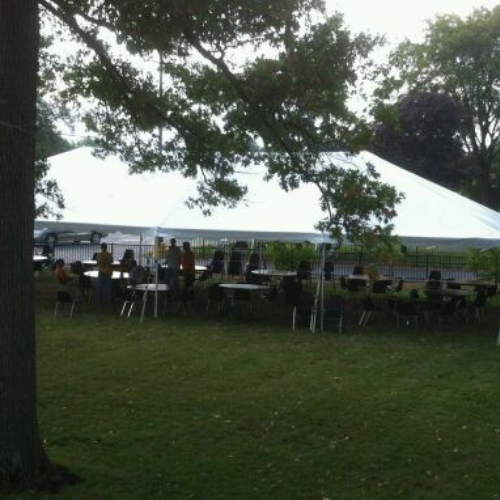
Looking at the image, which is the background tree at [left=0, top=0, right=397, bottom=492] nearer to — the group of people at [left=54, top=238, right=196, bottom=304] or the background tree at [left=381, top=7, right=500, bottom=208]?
the group of people at [left=54, top=238, right=196, bottom=304]

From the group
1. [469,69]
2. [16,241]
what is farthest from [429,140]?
[16,241]

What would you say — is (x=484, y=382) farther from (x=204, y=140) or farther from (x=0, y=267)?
(x=0, y=267)

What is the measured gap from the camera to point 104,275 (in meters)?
15.5

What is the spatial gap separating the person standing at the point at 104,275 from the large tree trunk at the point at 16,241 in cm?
990

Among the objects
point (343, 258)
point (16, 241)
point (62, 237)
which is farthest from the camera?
point (62, 237)

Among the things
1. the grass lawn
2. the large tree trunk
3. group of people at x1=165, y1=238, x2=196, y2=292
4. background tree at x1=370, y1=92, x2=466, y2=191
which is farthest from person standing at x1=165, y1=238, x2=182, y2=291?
background tree at x1=370, y1=92, x2=466, y2=191

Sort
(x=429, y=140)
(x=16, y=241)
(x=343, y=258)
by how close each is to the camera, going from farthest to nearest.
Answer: (x=429, y=140) < (x=343, y=258) < (x=16, y=241)

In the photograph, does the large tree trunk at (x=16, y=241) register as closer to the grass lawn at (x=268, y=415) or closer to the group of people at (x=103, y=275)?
the grass lawn at (x=268, y=415)

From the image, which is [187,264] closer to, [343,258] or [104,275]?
[104,275]

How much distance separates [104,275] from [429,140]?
1037 inches

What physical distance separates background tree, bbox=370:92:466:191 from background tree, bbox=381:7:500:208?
64cm

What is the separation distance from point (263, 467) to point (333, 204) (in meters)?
2.83

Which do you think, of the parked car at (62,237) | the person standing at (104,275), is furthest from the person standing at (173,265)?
the parked car at (62,237)

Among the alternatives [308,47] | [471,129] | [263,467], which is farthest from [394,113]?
[471,129]
